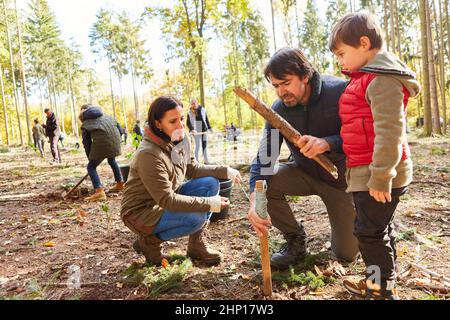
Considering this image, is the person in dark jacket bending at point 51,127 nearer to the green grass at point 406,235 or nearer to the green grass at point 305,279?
the green grass at point 305,279

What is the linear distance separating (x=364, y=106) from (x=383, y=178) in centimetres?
41

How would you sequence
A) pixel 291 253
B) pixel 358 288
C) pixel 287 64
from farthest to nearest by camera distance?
1. pixel 291 253
2. pixel 287 64
3. pixel 358 288

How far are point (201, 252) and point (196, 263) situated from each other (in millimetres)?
100

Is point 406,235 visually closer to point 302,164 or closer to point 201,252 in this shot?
point 302,164

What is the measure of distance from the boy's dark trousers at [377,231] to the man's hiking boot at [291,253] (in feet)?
2.45

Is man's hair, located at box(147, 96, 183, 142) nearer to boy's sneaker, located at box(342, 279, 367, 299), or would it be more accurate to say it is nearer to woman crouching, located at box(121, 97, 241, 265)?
woman crouching, located at box(121, 97, 241, 265)

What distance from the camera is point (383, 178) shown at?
1.66m

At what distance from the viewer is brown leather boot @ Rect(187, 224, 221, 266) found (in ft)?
8.89

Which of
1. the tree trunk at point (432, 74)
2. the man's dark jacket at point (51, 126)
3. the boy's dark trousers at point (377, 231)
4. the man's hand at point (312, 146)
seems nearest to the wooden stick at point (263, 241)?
the man's hand at point (312, 146)

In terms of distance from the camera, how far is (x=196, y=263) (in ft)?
8.95

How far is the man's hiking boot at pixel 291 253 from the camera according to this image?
100 inches

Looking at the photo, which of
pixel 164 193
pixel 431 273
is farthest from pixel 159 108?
pixel 431 273

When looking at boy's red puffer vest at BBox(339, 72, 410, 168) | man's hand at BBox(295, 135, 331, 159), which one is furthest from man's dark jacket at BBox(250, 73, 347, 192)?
boy's red puffer vest at BBox(339, 72, 410, 168)

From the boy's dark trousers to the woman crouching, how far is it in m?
0.93
